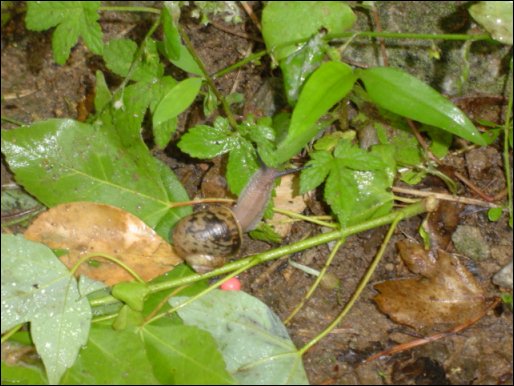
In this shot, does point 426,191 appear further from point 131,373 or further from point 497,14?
point 131,373

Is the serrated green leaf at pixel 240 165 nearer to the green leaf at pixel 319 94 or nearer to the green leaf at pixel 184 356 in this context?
the green leaf at pixel 319 94

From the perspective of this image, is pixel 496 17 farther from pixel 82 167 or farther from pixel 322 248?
pixel 82 167

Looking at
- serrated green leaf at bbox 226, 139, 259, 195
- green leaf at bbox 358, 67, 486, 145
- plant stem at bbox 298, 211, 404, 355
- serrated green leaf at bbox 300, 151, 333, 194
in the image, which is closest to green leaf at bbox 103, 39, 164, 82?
serrated green leaf at bbox 226, 139, 259, 195

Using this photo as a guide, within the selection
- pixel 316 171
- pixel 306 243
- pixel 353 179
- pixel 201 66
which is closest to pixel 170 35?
pixel 201 66


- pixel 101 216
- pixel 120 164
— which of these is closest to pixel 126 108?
Answer: pixel 120 164

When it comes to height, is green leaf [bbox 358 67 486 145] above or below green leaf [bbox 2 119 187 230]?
above

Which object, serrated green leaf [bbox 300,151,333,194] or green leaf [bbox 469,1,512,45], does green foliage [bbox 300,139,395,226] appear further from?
green leaf [bbox 469,1,512,45]
